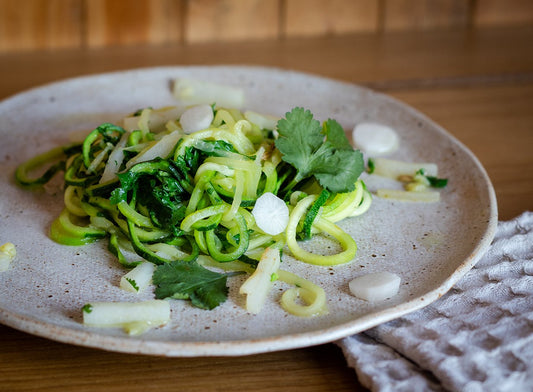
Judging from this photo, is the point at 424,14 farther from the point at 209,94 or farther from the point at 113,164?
the point at 113,164

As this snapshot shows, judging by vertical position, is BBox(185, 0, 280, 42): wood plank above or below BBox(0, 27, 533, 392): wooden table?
above

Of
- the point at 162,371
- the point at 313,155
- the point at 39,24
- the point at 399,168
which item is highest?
the point at 39,24

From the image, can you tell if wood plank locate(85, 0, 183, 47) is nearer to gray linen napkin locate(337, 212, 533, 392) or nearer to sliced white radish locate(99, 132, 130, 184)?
sliced white radish locate(99, 132, 130, 184)

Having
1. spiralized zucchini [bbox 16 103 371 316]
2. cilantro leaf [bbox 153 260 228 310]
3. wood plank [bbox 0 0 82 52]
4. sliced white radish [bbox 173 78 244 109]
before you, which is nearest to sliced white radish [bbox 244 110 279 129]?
spiralized zucchini [bbox 16 103 371 316]

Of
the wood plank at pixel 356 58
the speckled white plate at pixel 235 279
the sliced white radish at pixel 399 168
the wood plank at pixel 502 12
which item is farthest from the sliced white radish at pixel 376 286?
the wood plank at pixel 502 12

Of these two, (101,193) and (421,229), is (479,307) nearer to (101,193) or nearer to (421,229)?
(421,229)

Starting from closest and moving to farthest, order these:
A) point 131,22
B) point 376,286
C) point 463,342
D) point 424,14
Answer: point 463,342 < point 376,286 < point 131,22 < point 424,14

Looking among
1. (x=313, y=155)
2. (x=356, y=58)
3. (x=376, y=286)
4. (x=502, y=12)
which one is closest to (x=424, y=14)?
(x=502, y=12)
